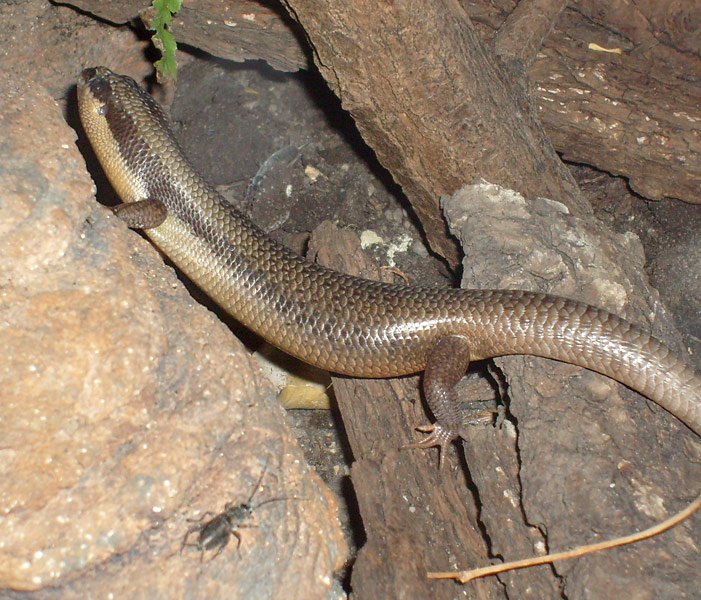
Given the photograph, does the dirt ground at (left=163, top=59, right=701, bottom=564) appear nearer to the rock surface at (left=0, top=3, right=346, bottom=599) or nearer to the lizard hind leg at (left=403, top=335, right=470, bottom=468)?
the lizard hind leg at (left=403, top=335, right=470, bottom=468)

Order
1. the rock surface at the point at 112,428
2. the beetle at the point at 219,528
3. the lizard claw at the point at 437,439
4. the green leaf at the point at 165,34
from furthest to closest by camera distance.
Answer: the green leaf at the point at 165,34
the lizard claw at the point at 437,439
the beetle at the point at 219,528
the rock surface at the point at 112,428

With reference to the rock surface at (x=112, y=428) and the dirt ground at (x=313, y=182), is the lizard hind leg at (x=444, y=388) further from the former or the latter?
the dirt ground at (x=313, y=182)

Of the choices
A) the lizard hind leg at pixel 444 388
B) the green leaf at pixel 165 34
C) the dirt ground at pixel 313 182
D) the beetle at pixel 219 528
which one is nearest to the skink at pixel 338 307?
the lizard hind leg at pixel 444 388

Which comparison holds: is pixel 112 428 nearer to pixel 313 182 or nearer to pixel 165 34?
pixel 165 34

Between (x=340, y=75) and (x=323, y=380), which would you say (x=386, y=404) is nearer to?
(x=323, y=380)

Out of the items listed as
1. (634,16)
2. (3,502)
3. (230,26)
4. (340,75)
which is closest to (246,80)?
(230,26)

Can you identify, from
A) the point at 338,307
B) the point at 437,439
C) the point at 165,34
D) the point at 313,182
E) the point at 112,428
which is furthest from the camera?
the point at 313,182

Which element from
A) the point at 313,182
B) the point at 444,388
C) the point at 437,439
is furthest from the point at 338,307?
the point at 313,182

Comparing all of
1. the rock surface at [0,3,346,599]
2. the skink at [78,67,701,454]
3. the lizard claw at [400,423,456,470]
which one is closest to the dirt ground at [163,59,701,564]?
the skink at [78,67,701,454]
